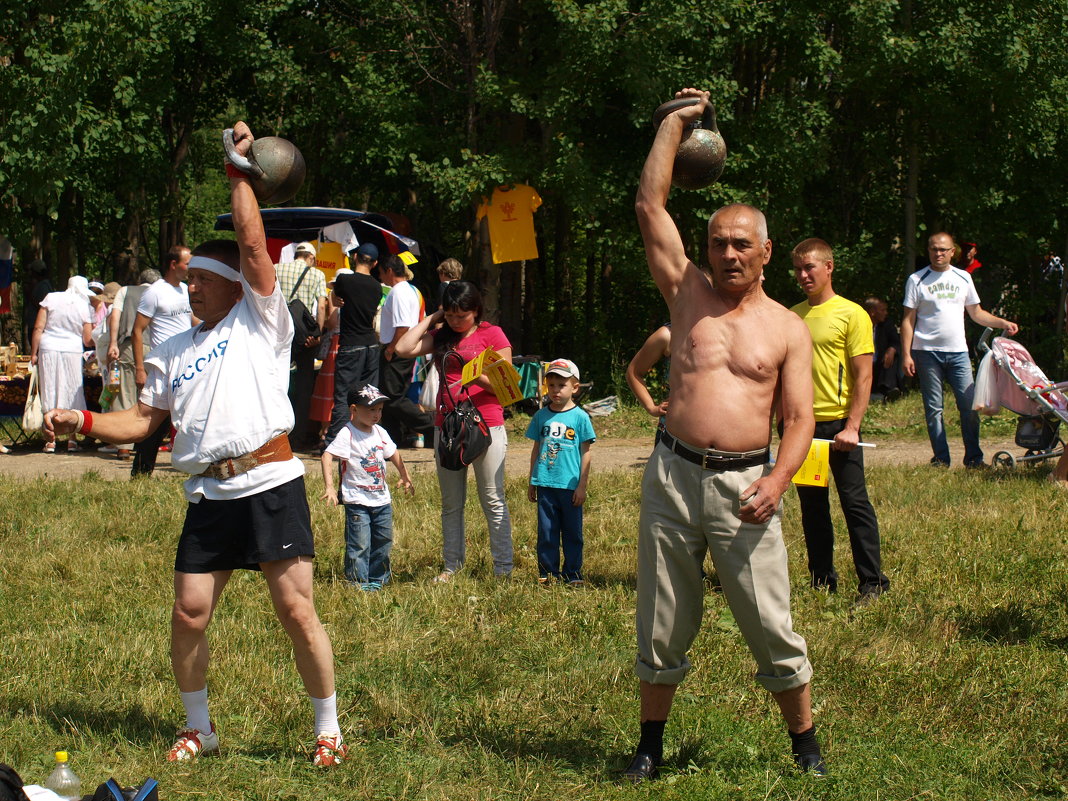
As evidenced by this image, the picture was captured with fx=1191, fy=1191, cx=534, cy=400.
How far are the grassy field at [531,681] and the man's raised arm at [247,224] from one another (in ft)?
6.32

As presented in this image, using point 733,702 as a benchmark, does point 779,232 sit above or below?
above

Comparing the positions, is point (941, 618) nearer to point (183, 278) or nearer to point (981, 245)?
point (183, 278)

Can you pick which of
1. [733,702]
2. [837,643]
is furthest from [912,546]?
[733,702]

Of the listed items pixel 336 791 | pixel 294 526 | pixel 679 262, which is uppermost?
pixel 679 262

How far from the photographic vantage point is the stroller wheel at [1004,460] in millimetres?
11141

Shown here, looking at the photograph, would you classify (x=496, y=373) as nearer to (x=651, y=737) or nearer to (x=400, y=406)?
(x=651, y=737)

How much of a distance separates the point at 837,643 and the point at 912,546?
2248 mm

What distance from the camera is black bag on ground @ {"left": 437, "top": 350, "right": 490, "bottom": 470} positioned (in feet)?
23.7

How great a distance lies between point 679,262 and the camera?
4566 mm

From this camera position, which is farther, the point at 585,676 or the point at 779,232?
the point at 779,232

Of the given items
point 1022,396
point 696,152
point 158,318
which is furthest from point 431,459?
point 696,152

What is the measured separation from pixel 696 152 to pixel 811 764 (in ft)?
7.95

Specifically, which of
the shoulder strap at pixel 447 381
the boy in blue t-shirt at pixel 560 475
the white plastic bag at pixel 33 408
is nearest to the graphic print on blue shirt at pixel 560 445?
the boy in blue t-shirt at pixel 560 475

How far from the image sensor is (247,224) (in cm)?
444
